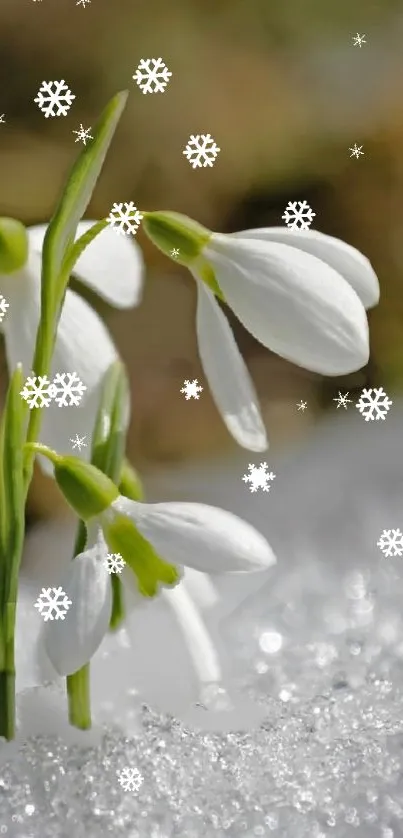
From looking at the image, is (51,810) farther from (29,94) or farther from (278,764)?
(29,94)

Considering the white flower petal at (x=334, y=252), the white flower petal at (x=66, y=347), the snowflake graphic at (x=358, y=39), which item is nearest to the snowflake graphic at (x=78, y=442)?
the white flower petal at (x=66, y=347)

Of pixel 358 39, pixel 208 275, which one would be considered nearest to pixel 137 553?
pixel 208 275

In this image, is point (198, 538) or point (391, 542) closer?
point (198, 538)

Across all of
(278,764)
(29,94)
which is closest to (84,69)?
(29,94)

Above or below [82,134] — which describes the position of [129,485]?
below

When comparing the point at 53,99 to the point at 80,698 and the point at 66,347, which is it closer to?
the point at 66,347

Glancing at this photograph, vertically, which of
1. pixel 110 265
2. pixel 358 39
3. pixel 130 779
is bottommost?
pixel 130 779

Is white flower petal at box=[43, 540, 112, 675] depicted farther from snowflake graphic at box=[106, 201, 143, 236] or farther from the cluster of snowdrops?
snowflake graphic at box=[106, 201, 143, 236]

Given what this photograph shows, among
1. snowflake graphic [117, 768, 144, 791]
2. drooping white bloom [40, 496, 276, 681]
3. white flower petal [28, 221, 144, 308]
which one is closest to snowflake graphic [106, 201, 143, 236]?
white flower petal [28, 221, 144, 308]
